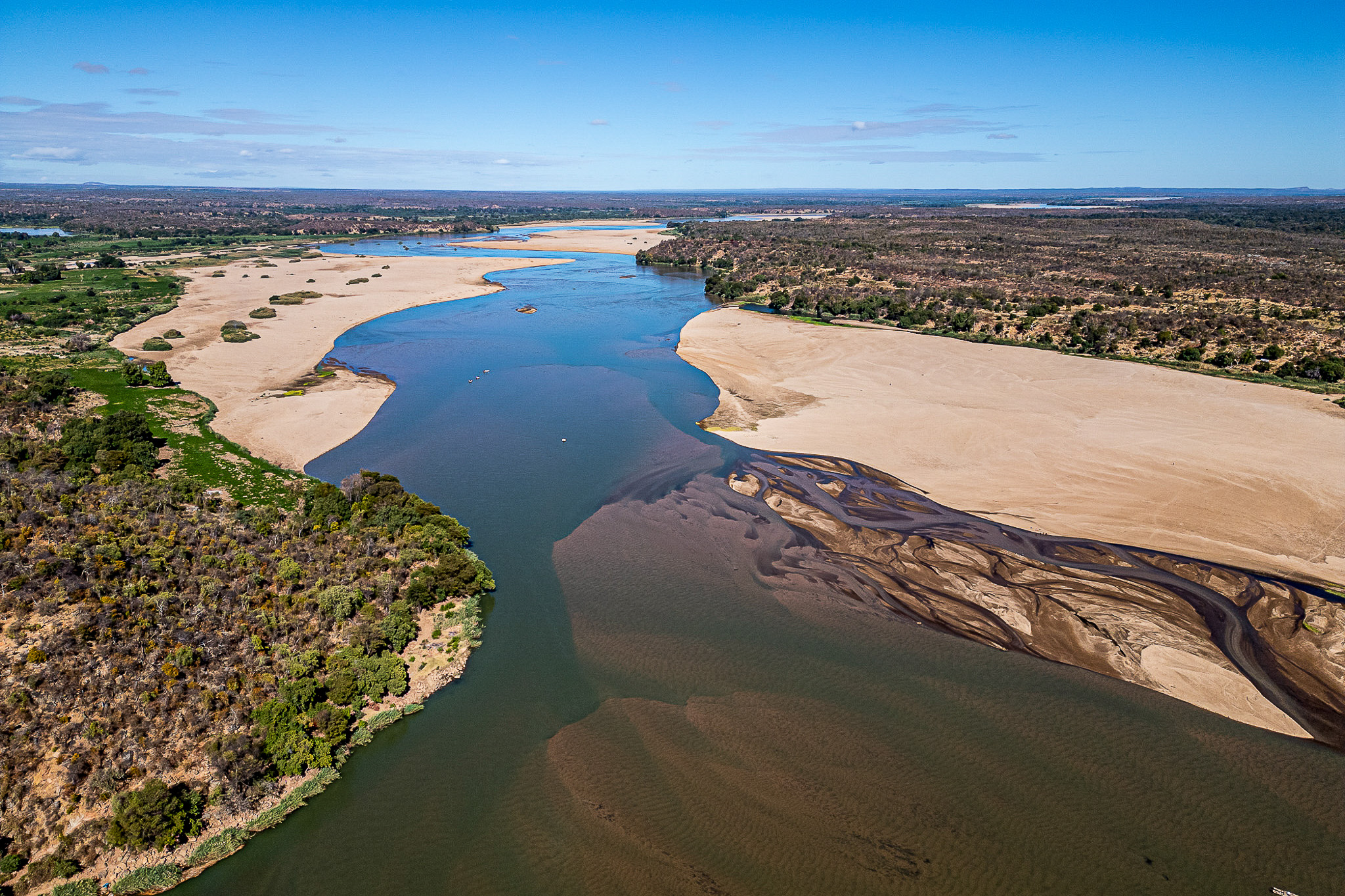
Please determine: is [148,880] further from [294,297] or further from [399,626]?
[294,297]

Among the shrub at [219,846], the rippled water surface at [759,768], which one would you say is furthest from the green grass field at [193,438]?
the shrub at [219,846]

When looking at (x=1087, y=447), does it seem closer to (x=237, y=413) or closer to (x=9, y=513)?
(x=9, y=513)

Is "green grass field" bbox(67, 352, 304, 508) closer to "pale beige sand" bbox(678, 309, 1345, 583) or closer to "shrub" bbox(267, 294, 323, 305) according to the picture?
"pale beige sand" bbox(678, 309, 1345, 583)

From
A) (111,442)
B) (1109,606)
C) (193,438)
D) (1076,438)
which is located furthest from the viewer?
(1076,438)

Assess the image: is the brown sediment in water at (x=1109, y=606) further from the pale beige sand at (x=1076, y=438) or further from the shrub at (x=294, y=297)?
→ the shrub at (x=294, y=297)

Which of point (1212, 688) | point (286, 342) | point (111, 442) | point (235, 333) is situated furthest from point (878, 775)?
point (235, 333)

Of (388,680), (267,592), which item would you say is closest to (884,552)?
(388,680)
